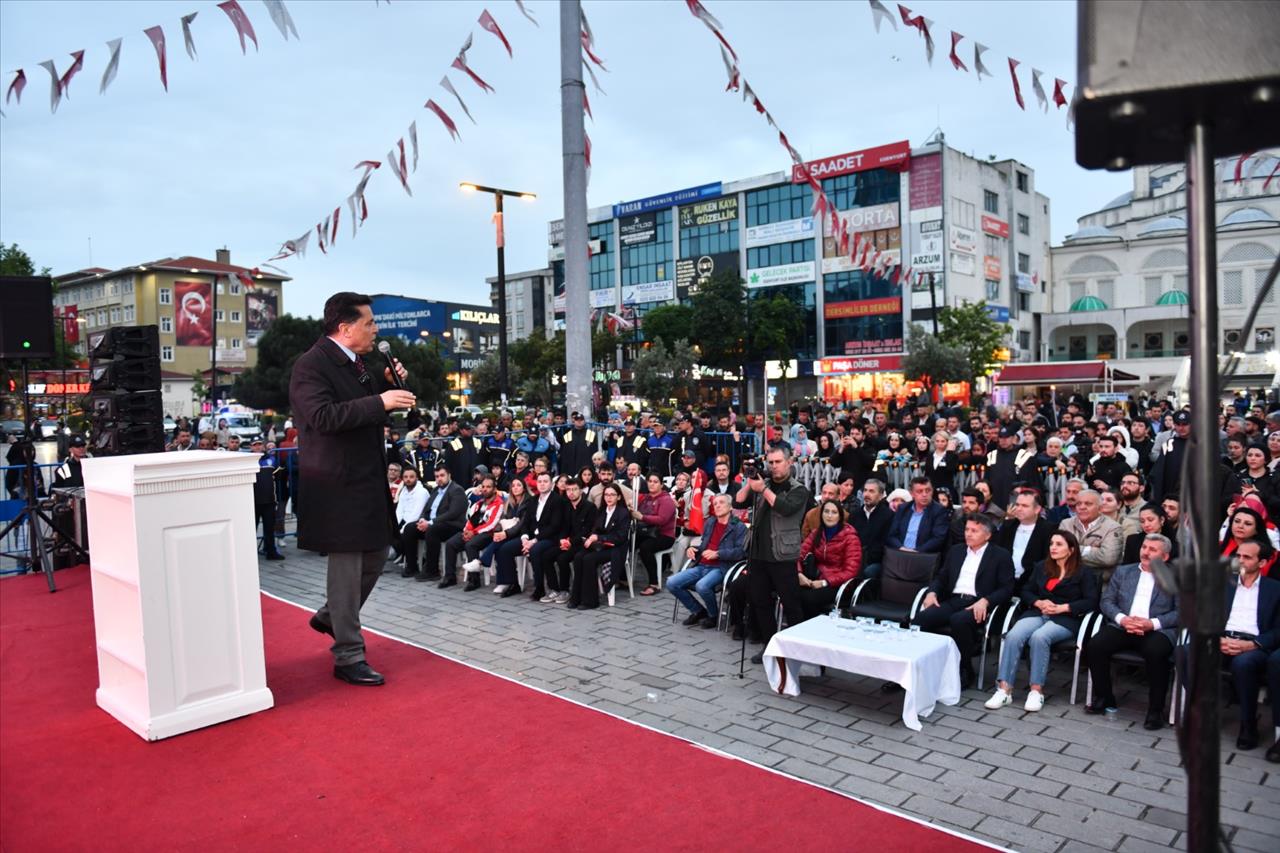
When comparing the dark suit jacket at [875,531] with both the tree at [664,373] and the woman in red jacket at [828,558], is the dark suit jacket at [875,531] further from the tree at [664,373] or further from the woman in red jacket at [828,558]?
the tree at [664,373]

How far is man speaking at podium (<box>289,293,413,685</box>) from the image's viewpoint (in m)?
4.78

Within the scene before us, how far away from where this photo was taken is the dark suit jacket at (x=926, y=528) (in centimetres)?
745

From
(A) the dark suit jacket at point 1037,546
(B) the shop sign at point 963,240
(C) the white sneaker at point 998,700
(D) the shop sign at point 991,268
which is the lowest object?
(C) the white sneaker at point 998,700

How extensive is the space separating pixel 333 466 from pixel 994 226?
174ft

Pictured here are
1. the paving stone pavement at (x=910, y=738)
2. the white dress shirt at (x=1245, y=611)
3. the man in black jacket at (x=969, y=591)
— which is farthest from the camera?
the man in black jacket at (x=969, y=591)

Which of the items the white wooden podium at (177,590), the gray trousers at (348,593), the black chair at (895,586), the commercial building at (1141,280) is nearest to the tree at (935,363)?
the commercial building at (1141,280)

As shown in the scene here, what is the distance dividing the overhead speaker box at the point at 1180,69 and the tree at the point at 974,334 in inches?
1619

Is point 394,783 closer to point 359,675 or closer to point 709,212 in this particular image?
point 359,675

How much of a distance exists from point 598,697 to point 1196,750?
438 cm

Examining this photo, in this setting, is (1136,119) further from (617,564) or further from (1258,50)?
(617,564)

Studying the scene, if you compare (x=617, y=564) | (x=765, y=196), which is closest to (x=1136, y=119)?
(x=617, y=564)

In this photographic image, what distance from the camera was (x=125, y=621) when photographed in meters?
4.45

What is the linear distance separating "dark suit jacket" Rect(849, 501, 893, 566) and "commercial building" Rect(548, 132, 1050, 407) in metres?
37.7

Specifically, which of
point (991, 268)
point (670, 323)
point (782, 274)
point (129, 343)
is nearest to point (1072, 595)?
point (129, 343)
